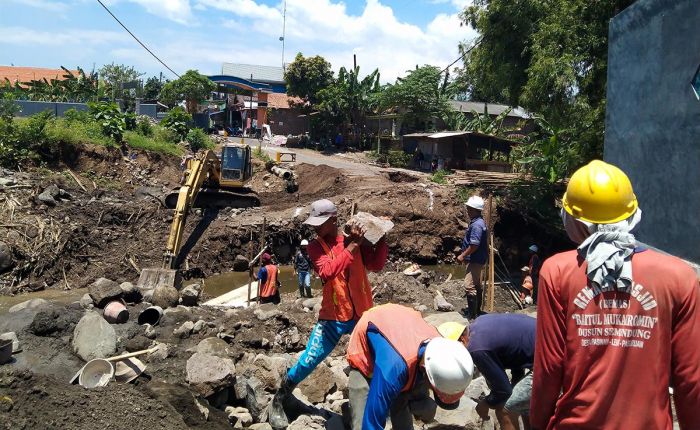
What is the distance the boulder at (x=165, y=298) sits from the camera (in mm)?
9062

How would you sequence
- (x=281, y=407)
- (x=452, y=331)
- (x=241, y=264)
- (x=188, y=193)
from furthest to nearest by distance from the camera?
(x=241, y=264), (x=188, y=193), (x=281, y=407), (x=452, y=331)

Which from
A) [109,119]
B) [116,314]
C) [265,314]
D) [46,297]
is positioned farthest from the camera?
[109,119]

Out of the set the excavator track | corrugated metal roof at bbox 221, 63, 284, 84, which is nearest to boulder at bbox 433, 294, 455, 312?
the excavator track

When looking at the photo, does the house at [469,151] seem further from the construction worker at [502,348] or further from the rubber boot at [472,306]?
the construction worker at [502,348]

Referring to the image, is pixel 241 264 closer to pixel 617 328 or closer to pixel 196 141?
pixel 196 141

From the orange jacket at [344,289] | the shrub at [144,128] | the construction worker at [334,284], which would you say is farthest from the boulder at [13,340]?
the shrub at [144,128]

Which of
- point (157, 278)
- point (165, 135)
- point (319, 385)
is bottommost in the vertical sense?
point (157, 278)

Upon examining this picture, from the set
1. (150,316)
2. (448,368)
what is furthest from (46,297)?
(448,368)

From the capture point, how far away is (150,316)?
25.5ft

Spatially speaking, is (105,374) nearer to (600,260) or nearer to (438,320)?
(438,320)

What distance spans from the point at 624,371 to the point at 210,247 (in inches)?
537

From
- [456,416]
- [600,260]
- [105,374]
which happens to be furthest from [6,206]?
[600,260]

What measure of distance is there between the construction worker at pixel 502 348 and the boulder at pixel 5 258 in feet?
40.1

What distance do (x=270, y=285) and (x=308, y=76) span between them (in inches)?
1022
